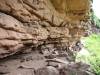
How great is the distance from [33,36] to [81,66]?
5.25 ft

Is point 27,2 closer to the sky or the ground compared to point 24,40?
closer to the sky

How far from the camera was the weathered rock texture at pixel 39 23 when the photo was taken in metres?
4.67

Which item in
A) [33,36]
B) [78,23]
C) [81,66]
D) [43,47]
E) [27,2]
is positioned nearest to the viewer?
[27,2]

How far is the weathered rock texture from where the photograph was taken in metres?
4.67

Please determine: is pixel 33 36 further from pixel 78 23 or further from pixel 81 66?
pixel 78 23

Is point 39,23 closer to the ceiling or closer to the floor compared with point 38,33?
closer to the ceiling

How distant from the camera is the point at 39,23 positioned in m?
5.97

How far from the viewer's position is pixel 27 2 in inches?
208

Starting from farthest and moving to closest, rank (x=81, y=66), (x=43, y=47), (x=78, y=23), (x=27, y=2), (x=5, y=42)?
(x=78, y=23) → (x=43, y=47) → (x=81, y=66) → (x=27, y=2) → (x=5, y=42)

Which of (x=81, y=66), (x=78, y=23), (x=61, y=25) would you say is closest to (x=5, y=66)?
(x=81, y=66)

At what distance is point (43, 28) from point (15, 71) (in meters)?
1.56

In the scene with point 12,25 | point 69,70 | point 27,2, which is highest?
point 27,2

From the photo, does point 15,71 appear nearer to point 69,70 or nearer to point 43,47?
point 69,70

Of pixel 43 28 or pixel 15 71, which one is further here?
pixel 43 28
